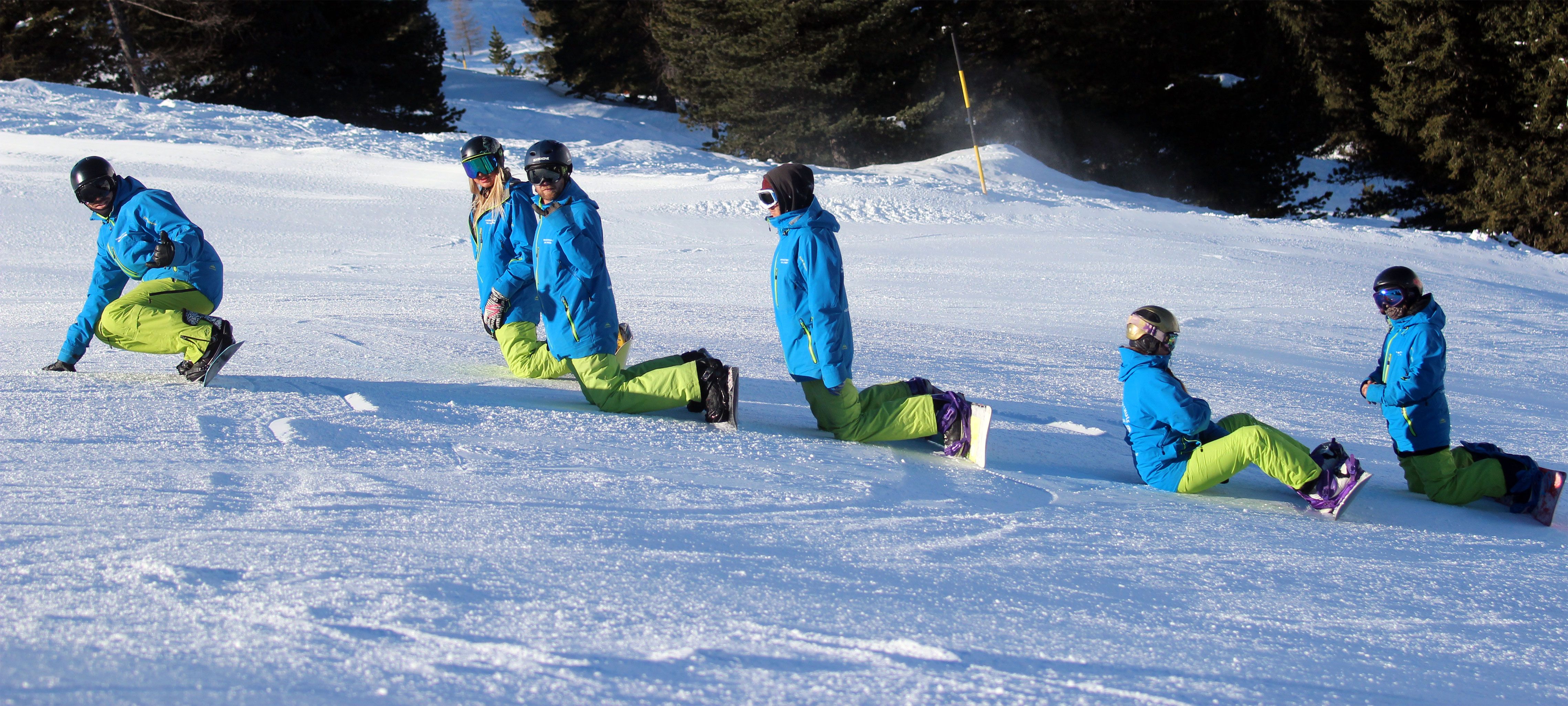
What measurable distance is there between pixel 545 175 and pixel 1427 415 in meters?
4.25

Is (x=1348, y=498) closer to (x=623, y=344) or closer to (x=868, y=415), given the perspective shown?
(x=868, y=415)

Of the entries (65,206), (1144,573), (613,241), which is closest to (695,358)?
(1144,573)

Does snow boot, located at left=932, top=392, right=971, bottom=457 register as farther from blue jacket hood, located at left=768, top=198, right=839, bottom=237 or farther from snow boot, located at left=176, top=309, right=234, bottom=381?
snow boot, located at left=176, top=309, right=234, bottom=381

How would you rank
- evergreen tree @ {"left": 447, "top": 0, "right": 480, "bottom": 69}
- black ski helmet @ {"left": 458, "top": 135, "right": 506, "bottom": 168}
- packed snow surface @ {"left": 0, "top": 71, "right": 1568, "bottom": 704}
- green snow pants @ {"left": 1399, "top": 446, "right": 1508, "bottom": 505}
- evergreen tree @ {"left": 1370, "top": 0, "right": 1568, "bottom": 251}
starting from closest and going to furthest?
packed snow surface @ {"left": 0, "top": 71, "right": 1568, "bottom": 704}
green snow pants @ {"left": 1399, "top": 446, "right": 1508, "bottom": 505}
black ski helmet @ {"left": 458, "top": 135, "right": 506, "bottom": 168}
evergreen tree @ {"left": 1370, "top": 0, "right": 1568, "bottom": 251}
evergreen tree @ {"left": 447, "top": 0, "right": 480, "bottom": 69}

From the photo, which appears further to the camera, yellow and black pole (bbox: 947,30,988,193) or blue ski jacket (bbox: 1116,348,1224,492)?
yellow and black pole (bbox: 947,30,988,193)

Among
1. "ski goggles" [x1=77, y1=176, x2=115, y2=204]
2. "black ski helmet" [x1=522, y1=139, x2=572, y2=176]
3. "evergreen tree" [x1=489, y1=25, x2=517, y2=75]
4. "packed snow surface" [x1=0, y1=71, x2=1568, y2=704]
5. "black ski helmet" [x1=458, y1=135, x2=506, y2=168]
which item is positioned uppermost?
"evergreen tree" [x1=489, y1=25, x2=517, y2=75]

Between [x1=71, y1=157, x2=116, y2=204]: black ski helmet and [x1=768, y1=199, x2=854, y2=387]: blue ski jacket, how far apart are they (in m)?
3.07

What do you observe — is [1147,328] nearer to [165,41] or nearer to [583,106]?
[165,41]

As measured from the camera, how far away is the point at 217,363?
4.78 m

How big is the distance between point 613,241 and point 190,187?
17.1 ft

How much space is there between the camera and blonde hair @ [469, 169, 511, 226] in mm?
5602

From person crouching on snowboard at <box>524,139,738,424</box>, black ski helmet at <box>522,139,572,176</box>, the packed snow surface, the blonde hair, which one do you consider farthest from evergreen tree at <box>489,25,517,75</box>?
person crouching on snowboard at <box>524,139,738,424</box>

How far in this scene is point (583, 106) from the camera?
35.8m

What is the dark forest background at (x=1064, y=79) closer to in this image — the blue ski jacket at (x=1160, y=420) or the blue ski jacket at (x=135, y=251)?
the blue ski jacket at (x=135, y=251)
